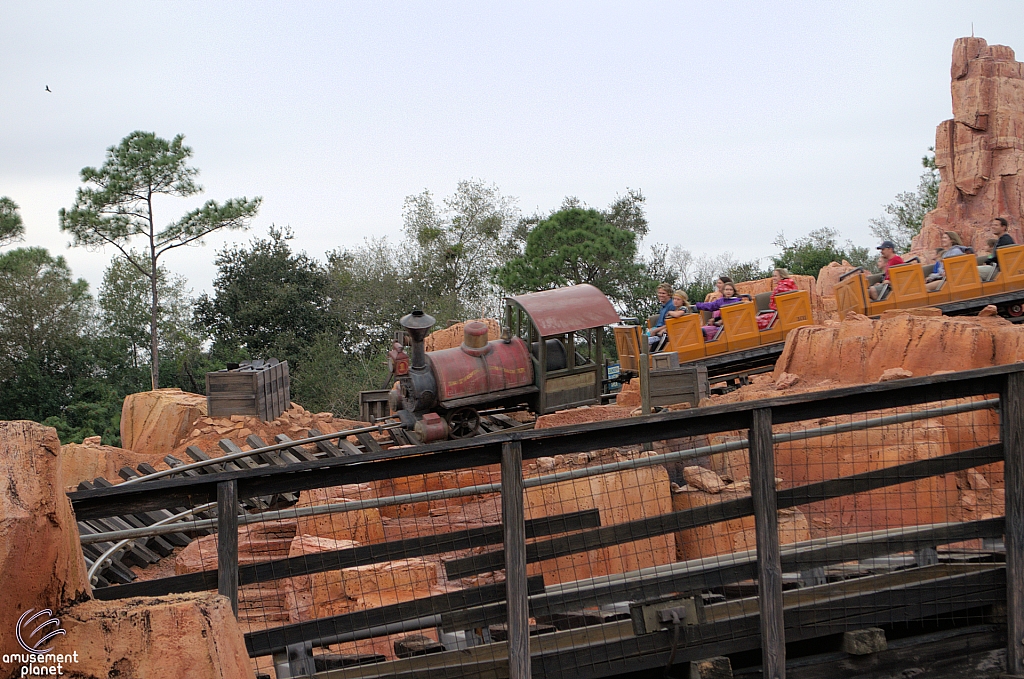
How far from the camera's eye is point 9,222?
1423 inches

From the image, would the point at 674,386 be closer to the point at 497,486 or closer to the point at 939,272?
the point at 497,486

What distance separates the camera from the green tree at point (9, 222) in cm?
3603

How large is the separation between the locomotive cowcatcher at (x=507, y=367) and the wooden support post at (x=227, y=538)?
792 centimetres

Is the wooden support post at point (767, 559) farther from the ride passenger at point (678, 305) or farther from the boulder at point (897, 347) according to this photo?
the ride passenger at point (678, 305)

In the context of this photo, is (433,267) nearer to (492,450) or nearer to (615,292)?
(615,292)

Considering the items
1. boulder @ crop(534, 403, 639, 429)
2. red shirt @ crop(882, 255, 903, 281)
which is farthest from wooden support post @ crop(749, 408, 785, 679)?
red shirt @ crop(882, 255, 903, 281)

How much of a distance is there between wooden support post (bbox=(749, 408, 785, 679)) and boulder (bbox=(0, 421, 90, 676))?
115 inches

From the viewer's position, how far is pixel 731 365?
14188mm

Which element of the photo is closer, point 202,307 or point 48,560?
point 48,560

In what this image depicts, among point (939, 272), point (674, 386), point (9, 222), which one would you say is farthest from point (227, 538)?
point (9, 222)

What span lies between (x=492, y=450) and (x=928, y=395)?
225 cm

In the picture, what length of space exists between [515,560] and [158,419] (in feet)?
55.9

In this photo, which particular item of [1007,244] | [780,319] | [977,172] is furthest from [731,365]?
[977,172]

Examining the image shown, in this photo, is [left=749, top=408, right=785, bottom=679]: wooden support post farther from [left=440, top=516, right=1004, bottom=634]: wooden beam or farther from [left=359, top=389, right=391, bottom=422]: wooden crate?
[left=359, top=389, right=391, bottom=422]: wooden crate
